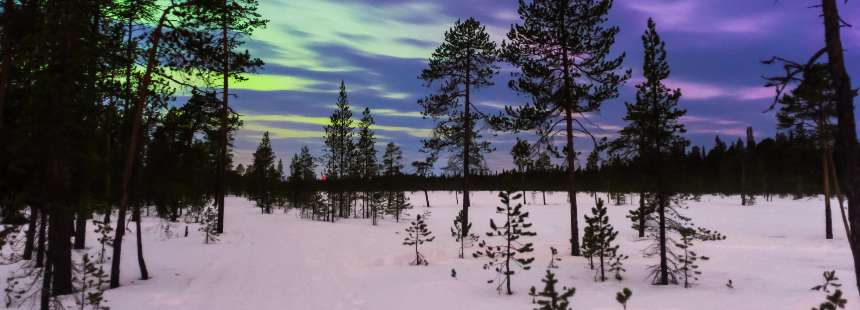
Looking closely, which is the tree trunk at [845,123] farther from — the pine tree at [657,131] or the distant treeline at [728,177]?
the distant treeline at [728,177]

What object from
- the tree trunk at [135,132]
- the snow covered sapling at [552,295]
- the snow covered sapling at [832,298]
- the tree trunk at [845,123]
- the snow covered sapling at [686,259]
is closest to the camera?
the snow covered sapling at [832,298]

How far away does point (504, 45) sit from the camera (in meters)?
20.4

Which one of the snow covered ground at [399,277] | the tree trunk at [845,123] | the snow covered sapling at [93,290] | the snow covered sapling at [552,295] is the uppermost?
the tree trunk at [845,123]

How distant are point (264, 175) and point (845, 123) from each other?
59.8m

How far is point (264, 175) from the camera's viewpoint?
59375mm

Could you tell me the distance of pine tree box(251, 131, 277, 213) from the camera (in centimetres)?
5725

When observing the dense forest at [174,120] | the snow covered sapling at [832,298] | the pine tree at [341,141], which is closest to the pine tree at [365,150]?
the pine tree at [341,141]

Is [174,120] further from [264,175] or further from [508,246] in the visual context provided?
[264,175]

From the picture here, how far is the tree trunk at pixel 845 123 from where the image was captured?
22.3 feet

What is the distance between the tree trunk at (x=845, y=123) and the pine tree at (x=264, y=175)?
5561 cm

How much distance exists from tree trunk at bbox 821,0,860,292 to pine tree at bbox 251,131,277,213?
182 ft

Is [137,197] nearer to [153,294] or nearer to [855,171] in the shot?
[153,294]

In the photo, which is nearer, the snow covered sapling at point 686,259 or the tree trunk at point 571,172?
the snow covered sapling at point 686,259

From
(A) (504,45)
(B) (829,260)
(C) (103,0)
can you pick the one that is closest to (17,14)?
(C) (103,0)
